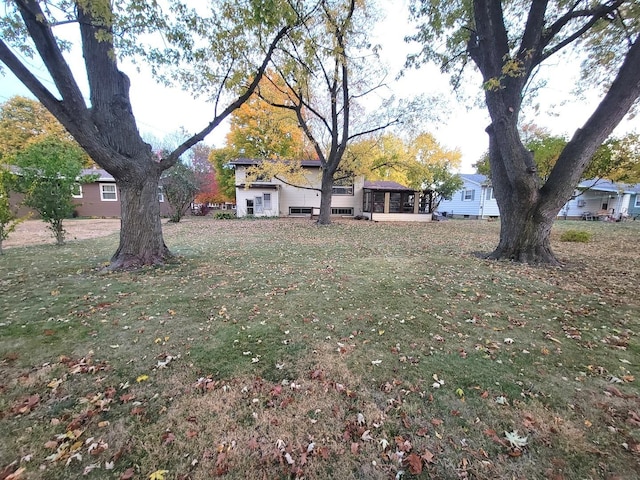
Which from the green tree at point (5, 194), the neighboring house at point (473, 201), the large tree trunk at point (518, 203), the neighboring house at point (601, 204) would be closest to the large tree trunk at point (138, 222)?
the green tree at point (5, 194)

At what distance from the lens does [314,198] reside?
77.9ft

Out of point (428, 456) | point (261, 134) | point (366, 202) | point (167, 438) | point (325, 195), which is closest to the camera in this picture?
point (428, 456)

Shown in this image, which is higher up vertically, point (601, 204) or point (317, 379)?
point (601, 204)

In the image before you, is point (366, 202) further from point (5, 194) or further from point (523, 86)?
point (5, 194)

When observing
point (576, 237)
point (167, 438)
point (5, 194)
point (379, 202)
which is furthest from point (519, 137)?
point (379, 202)

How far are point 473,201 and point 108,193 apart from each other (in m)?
31.6

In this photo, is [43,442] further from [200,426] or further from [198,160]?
[198,160]

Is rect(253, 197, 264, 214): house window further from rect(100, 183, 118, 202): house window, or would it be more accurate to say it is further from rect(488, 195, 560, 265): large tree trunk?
rect(488, 195, 560, 265): large tree trunk

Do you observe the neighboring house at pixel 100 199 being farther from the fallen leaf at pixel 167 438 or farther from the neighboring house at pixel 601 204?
the neighboring house at pixel 601 204

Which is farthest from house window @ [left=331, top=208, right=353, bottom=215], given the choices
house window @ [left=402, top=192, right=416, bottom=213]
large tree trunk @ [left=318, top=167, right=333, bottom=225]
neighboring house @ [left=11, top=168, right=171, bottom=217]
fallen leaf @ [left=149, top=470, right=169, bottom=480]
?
fallen leaf @ [left=149, top=470, right=169, bottom=480]

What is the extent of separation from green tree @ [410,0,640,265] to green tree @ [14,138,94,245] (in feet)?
37.6

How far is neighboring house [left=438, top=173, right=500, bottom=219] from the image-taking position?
24.9 metres

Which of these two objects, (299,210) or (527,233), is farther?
(299,210)

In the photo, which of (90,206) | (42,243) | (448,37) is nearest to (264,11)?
(448,37)
